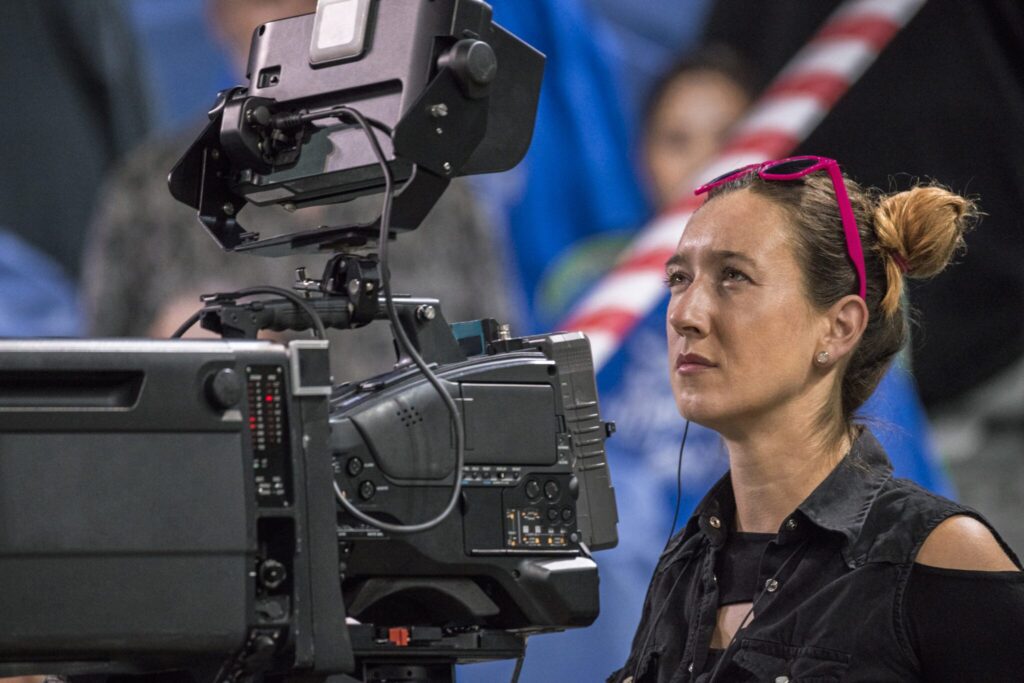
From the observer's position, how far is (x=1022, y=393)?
156 inches

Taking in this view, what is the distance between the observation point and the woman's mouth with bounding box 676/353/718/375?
1.79m

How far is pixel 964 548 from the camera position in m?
1.58

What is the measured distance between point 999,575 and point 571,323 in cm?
215

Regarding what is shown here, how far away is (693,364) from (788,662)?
386 millimetres

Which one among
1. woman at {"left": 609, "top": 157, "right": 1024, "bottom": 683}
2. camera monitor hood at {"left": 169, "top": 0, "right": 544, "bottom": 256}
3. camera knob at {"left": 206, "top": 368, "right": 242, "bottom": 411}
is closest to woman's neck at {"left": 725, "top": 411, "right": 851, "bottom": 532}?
woman at {"left": 609, "top": 157, "right": 1024, "bottom": 683}

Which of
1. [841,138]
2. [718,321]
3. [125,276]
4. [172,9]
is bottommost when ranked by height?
[718,321]

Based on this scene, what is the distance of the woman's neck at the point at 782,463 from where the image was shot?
5.88 feet

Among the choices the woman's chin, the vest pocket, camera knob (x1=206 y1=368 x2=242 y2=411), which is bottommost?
the vest pocket

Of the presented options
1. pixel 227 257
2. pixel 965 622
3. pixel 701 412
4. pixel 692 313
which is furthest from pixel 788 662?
pixel 227 257

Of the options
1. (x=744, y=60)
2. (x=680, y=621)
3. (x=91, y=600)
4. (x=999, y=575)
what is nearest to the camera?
(x=91, y=600)

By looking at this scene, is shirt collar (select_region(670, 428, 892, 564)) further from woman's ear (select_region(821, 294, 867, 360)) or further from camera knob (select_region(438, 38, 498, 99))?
camera knob (select_region(438, 38, 498, 99))

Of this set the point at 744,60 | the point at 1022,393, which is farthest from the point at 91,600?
the point at 1022,393

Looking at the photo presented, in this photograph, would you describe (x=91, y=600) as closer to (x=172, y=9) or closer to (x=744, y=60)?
(x=172, y=9)

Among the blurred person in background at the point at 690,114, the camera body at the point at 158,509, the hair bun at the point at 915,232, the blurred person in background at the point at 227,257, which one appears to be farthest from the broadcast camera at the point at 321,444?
the blurred person in background at the point at 690,114
